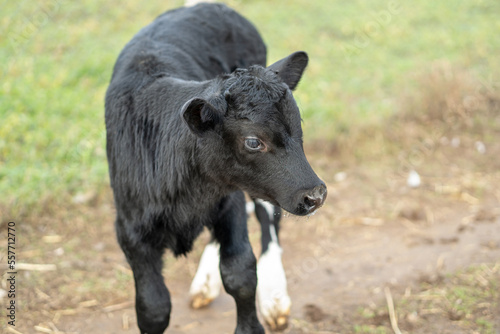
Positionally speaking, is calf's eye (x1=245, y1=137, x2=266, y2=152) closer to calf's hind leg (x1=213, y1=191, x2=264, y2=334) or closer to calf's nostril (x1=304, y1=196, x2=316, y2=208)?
calf's nostril (x1=304, y1=196, x2=316, y2=208)

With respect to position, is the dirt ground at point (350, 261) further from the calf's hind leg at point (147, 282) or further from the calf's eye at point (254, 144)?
the calf's eye at point (254, 144)

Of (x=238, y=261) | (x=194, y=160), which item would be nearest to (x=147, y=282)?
(x=238, y=261)

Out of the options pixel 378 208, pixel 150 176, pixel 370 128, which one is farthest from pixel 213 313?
pixel 370 128

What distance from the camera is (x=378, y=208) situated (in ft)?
21.6

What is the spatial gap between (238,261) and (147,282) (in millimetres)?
614

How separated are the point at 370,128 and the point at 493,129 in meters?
1.82

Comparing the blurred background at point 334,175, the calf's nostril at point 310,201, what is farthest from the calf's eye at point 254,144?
the blurred background at point 334,175

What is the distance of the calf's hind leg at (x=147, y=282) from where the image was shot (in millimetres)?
3873

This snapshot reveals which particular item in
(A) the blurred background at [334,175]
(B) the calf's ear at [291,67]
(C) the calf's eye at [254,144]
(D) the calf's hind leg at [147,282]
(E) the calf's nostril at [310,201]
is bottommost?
(A) the blurred background at [334,175]

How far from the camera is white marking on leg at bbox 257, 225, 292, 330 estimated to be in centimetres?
465

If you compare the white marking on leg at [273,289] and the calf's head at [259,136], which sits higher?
the calf's head at [259,136]

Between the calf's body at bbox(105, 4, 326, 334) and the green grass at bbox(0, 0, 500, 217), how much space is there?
97.5 inches

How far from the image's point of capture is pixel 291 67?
3846 millimetres

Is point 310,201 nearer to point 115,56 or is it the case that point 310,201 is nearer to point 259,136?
point 259,136
